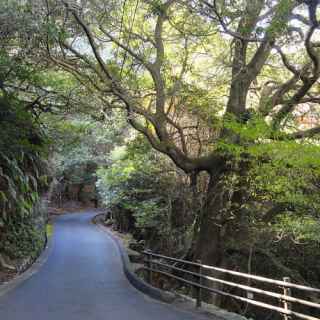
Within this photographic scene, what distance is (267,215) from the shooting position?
11.2 m

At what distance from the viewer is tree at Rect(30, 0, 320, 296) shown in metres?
9.31

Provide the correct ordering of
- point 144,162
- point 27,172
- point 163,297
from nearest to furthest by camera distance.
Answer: point 163,297
point 27,172
point 144,162

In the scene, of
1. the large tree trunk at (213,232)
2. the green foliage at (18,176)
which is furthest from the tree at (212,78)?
the green foliage at (18,176)

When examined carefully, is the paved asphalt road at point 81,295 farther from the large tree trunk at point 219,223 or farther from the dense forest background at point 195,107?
the large tree trunk at point 219,223

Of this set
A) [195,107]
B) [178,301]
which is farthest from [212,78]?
[178,301]

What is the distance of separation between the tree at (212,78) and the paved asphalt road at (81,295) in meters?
2.95

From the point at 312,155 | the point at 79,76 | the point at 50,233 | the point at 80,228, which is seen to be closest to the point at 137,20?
the point at 79,76

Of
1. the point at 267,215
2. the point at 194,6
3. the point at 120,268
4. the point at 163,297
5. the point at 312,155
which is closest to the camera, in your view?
the point at 312,155

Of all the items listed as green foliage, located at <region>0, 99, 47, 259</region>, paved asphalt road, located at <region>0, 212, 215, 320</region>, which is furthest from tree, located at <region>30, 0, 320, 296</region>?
paved asphalt road, located at <region>0, 212, 215, 320</region>

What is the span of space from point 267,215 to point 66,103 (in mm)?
6808

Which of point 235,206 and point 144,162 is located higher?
point 144,162

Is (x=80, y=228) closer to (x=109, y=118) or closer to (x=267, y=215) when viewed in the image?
(x=109, y=118)

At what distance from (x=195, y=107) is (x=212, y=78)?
1106mm

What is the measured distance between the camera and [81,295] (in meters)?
10.4
